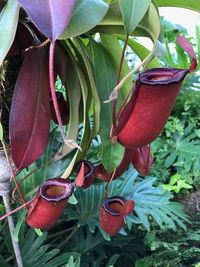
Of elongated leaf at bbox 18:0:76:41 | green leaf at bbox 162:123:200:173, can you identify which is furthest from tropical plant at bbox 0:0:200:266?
green leaf at bbox 162:123:200:173

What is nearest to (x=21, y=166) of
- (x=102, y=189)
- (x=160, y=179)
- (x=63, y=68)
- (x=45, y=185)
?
(x=45, y=185)

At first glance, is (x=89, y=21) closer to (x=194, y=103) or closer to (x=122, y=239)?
(x=122, y=239)

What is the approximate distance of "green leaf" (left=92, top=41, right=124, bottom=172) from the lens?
50 centimetres

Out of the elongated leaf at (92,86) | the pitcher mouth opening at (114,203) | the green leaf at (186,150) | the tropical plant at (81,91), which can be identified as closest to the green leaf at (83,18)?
the tropical plant at (81,91)

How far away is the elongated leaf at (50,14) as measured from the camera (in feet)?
1.12

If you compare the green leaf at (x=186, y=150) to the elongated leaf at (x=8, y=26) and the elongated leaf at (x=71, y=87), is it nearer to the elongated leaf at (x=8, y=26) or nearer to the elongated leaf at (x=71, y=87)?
the elongated leaf at (x=71, y=87)

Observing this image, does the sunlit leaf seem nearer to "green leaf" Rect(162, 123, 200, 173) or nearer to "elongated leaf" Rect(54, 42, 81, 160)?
"elongated leaf" Rect(54, 42, 81, 160)

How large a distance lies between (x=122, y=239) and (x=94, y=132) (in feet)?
2.27

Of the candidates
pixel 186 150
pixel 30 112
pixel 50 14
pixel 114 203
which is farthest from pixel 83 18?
pixel 186 150

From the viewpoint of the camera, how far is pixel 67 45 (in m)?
0.56

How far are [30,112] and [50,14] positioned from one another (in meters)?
0.16

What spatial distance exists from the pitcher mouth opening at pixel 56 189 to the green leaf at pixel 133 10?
0.19 metres

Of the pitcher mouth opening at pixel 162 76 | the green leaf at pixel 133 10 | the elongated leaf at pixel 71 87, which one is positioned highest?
the green leaf at pixel 133 10

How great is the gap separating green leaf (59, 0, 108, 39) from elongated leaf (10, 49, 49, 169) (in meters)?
0.14
